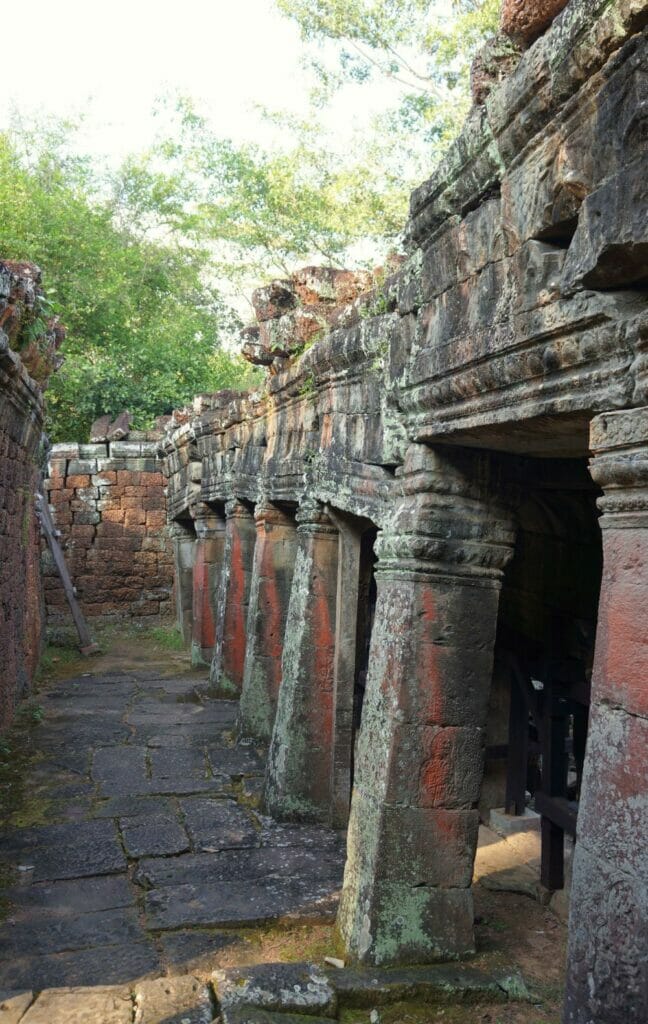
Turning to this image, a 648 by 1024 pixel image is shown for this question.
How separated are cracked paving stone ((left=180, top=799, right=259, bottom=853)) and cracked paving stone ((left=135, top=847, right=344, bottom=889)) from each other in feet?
0.50

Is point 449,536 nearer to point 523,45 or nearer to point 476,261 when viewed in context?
point 476,261

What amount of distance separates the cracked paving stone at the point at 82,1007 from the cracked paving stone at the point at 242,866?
4.09ft

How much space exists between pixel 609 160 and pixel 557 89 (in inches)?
17.3

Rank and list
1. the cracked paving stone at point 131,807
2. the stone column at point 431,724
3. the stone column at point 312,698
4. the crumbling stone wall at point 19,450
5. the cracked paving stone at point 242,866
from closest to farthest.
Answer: the stone column at point 431,724, the cracked paving stone at point 242,866, the stone column at point 312,698, the cracked paving stone at point 131,807, the crumbling stone wall at point 19,450

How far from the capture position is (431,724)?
4008 millimetres

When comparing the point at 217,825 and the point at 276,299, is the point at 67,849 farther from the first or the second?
the point at 276,299

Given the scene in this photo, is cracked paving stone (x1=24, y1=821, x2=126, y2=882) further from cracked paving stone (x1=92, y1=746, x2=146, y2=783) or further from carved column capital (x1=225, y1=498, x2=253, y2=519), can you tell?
carved column capital (x1=225, y1=498, x2=253, y2=519)

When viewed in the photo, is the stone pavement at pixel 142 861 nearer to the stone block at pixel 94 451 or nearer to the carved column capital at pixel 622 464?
the carved column capital at pixel 622 464

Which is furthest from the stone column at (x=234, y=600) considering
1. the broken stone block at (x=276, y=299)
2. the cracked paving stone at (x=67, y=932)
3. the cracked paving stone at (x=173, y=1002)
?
the cracked paving stone at (x=173, y=1002)

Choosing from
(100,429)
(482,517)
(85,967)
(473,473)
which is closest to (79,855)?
(85,967)

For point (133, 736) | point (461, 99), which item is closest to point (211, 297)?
point (461, 99)

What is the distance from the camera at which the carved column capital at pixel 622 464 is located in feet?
8.33

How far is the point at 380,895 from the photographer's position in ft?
13.0

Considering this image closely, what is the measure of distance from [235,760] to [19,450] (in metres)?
3.73
